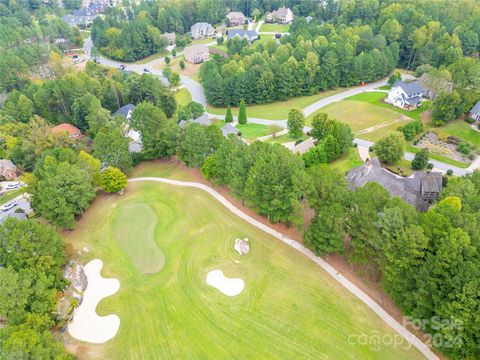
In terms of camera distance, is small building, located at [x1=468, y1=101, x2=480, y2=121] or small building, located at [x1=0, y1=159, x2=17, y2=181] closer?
small building, located at [x1=0, y1=159, x2=17, y2=181]

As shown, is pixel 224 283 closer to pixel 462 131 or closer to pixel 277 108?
pixel 462 131

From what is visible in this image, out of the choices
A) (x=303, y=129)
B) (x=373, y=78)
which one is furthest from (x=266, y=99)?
(x=373, y=78)

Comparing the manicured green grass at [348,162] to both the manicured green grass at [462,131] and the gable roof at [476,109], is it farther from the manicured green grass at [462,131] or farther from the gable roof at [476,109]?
the gable roof at [476,109]

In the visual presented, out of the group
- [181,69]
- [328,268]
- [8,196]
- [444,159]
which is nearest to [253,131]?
[444,159]

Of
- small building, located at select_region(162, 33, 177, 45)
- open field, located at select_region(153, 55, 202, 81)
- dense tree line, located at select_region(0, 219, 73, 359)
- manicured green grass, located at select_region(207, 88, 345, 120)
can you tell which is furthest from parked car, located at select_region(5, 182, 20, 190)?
small building, located at select_region(162, 33, 177, 45)

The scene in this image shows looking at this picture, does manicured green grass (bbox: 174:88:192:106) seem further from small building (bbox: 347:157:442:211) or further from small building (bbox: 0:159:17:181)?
small building (bbox: 347:157:442:211)

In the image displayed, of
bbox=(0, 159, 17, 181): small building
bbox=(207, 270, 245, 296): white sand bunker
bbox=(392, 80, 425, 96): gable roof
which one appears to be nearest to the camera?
bbox=(207, 270, 245, 296): white sand bunker

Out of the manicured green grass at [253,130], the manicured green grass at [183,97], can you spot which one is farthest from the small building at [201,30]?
the manicured green grass at [253,130]
